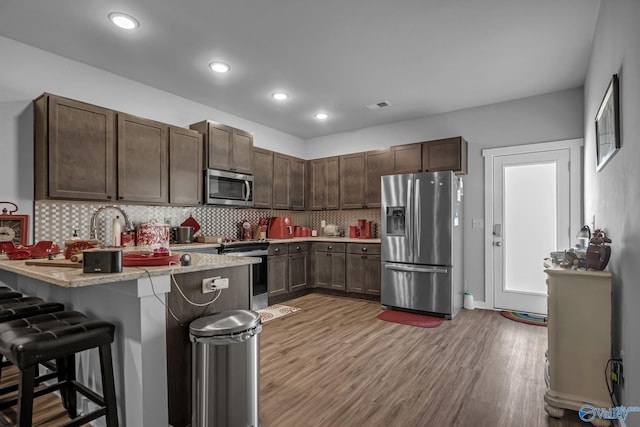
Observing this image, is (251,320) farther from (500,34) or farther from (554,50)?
(554,50)

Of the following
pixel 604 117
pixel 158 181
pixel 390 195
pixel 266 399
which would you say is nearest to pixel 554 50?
pixel 604 117

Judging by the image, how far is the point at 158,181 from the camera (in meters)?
3.70

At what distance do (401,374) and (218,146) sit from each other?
3.36 m

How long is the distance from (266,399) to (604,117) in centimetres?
299

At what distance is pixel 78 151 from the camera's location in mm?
3070

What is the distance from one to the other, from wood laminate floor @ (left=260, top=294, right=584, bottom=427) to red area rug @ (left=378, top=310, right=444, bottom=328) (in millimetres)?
125

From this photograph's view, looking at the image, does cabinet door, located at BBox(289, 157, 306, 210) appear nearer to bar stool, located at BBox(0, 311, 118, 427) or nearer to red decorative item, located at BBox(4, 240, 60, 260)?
red decorative item, located at BBox(4, 240, 60, 260)

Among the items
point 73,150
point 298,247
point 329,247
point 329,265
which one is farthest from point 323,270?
point 73,150

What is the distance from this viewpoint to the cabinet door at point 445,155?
442 cm

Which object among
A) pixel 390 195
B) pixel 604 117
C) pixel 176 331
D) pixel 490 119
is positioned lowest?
pixel 176 331

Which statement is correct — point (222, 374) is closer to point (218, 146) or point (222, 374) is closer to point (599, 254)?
point (599, 254)

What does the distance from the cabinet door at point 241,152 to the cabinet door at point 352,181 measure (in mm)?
1585

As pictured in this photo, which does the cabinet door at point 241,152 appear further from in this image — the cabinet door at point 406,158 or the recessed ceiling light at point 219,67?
the cabinet door at point 406,158

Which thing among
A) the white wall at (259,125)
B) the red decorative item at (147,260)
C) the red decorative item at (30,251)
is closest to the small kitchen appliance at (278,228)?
the white wall at (259,125)
